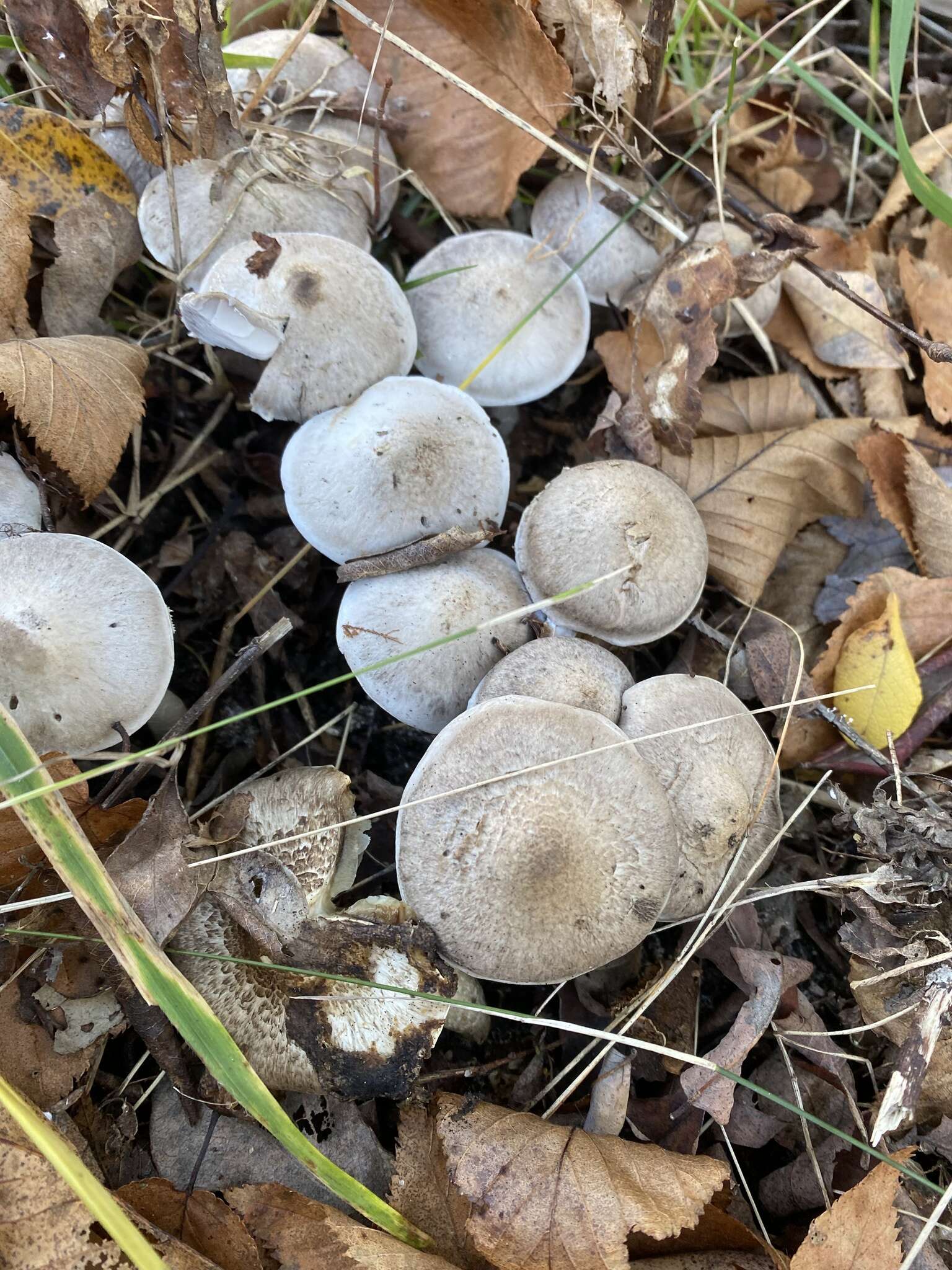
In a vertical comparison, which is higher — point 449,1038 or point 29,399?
point 29,399

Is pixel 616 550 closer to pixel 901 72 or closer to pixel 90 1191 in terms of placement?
pixel 901 72

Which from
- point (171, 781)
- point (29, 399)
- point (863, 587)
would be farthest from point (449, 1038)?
point (29, 399)

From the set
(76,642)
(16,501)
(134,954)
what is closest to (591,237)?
(16,501)

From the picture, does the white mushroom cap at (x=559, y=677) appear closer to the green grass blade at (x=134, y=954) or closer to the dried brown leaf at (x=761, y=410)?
the green grass blade at (x=134, y=954)

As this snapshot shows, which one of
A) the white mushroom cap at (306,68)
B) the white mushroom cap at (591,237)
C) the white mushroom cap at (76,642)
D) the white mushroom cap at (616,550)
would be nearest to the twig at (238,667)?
the white mushroom cap at (76,642)

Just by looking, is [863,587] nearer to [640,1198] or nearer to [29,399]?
[640,1198]

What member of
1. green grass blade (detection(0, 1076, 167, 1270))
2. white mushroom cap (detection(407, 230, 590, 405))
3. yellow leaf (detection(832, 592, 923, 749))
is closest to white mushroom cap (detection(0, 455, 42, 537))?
white mushroom cap (detection(407, 230, 590, 405))

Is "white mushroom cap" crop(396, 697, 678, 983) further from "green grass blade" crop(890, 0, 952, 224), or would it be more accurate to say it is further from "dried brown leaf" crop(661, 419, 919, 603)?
"green grass blade" crop(890, 0, 952, 224)
